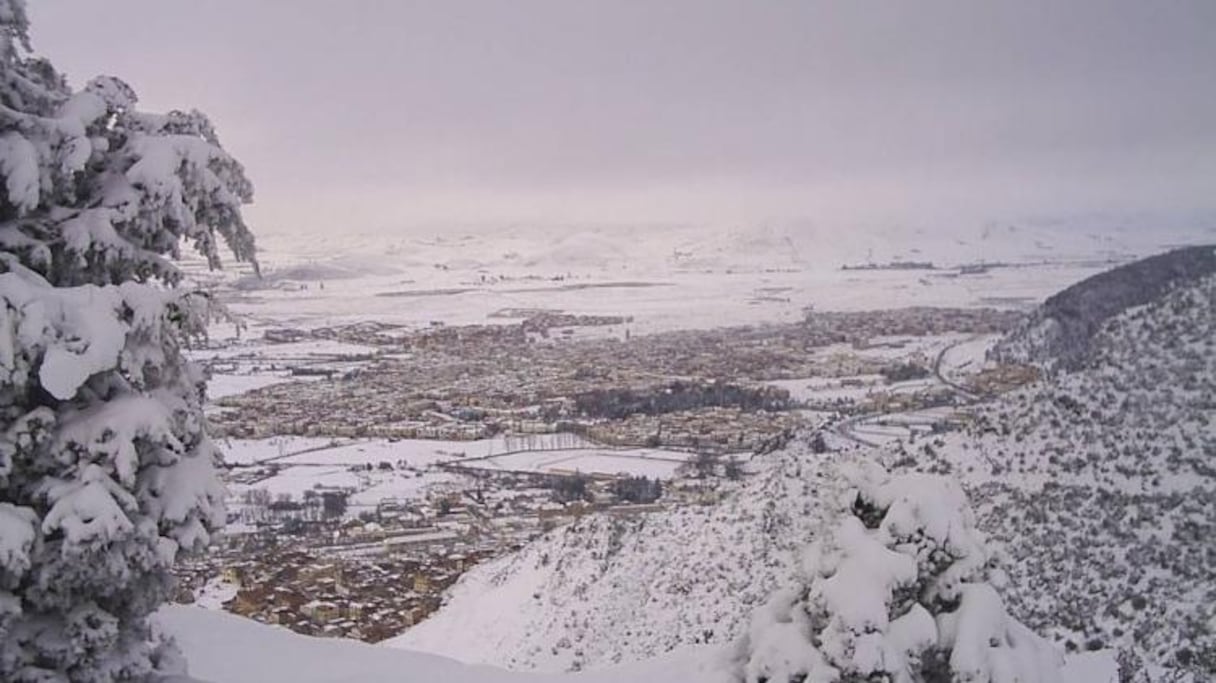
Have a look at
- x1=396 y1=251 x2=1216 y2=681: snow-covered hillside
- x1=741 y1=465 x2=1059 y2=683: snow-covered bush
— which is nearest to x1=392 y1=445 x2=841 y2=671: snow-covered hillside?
x1=396 y1=251 x2=1216 y2=681: snow-covered hillside

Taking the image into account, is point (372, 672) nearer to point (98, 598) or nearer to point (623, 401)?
point (98, 598)

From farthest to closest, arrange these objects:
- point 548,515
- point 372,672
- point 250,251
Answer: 1. point 548,515
2. point 372,672
3. point 250,251

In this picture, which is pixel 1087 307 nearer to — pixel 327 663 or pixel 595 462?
pixel 595 462

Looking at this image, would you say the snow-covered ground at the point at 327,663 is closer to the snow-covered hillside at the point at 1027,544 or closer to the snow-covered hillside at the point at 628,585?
the snow-covered hillside at the point at 1027,544

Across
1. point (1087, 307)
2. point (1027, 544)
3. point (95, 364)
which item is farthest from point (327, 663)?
point (1087, 307)

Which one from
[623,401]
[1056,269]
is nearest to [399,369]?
[623,401]

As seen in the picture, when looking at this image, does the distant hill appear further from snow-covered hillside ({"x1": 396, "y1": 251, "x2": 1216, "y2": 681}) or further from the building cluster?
snow-covered hillside ({"x1": 396, "y1": 251, "x2": 1216, "y2": 681})
